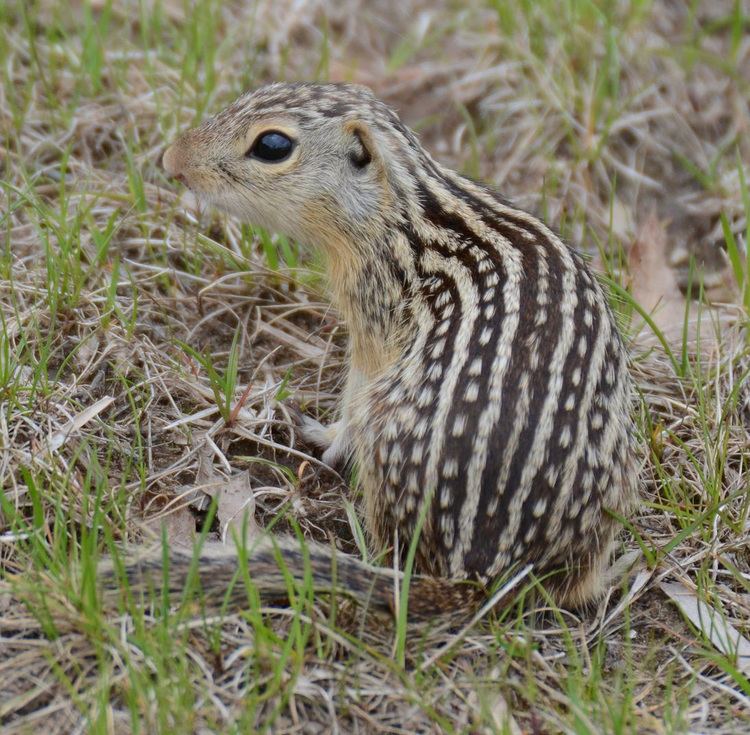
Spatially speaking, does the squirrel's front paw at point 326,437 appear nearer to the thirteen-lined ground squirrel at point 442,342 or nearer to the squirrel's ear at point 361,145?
the thirteen-lined ground squirrel at point 442,342

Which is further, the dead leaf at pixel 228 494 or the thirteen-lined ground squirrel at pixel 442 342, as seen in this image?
the dead leaf at pixel 228 494

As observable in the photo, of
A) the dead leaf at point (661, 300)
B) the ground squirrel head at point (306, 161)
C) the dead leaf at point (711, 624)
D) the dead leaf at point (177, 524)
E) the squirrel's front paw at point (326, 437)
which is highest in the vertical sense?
the ground squirrel head at point (306, 161)

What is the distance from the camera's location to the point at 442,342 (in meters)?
3.91

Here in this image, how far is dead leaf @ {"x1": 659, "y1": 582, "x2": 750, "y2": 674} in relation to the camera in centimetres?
379

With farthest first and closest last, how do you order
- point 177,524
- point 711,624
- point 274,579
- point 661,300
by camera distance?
1. point 661,300
2. point 177,524
3. point 711,624
4. point 274,579

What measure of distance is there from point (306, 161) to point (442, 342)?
3.31 ft

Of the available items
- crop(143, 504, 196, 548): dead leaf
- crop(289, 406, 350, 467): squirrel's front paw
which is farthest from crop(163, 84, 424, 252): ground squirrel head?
crop(143, 504, 196, 548): dead leaf

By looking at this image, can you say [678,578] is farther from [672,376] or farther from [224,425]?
[224,425]

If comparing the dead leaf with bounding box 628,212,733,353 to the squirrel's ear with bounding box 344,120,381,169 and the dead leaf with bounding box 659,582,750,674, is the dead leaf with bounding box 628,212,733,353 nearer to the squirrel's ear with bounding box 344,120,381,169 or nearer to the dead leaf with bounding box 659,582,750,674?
the dead leaf with bounding box 659,582,750,674

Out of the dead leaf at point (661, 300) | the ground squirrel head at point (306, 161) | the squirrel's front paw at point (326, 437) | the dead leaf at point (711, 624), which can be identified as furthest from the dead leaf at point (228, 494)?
the dead leaf at point (661, 300)

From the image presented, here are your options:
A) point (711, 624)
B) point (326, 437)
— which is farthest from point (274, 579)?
point (711, 624)

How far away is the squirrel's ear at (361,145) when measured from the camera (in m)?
4.34

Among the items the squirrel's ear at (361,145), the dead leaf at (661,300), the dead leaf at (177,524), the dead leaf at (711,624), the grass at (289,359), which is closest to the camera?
the grass at (289,359)

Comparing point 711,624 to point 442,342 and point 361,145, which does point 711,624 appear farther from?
point 361,145
